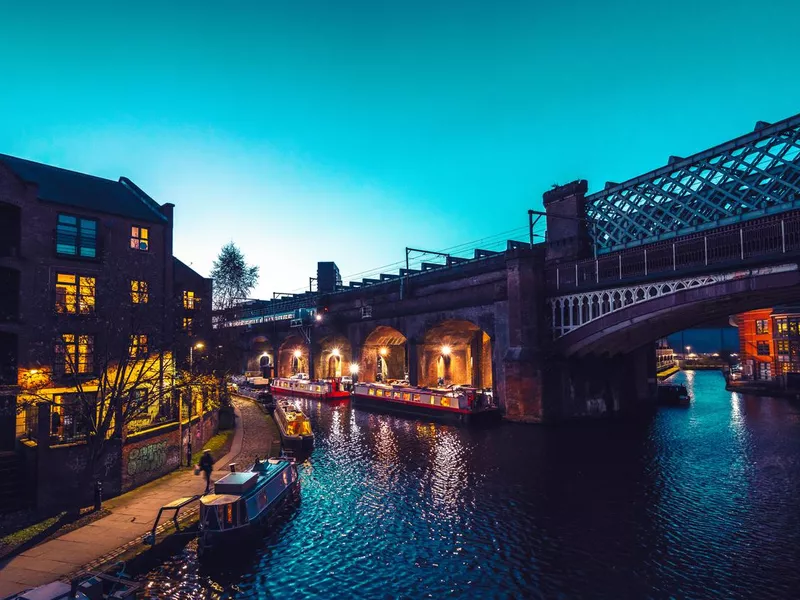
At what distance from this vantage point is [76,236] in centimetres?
2375

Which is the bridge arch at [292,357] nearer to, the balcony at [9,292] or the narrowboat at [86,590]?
the balcony at [9,292]

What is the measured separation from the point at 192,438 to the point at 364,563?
45.4 ft

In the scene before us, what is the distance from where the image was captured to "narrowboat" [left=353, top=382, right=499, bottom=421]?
37.0m

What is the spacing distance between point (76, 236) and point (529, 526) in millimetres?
24693

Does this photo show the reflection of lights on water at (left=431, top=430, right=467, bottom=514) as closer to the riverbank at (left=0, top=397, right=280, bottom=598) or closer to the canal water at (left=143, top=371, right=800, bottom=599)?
the canal water at (left=143, top=371, right=800, bottom=599)

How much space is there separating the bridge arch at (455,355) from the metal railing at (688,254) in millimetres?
14476

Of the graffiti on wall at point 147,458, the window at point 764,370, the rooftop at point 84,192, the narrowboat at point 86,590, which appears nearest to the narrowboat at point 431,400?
the graffiti on wall at point 147,458

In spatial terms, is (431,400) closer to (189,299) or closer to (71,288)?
(189,299)

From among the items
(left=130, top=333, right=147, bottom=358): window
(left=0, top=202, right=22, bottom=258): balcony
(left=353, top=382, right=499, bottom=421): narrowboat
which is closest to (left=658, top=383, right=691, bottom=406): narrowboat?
(left=353, top=382, right=499, bottom=421): narrowboat

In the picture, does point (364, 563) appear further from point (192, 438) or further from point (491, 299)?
point (491, 299)

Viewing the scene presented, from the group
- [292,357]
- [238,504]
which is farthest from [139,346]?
[292,357]

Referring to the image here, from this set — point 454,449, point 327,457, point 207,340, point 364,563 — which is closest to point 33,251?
point 207,340

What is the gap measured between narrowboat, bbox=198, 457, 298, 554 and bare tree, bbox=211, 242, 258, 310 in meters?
51.3

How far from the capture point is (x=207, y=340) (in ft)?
118
